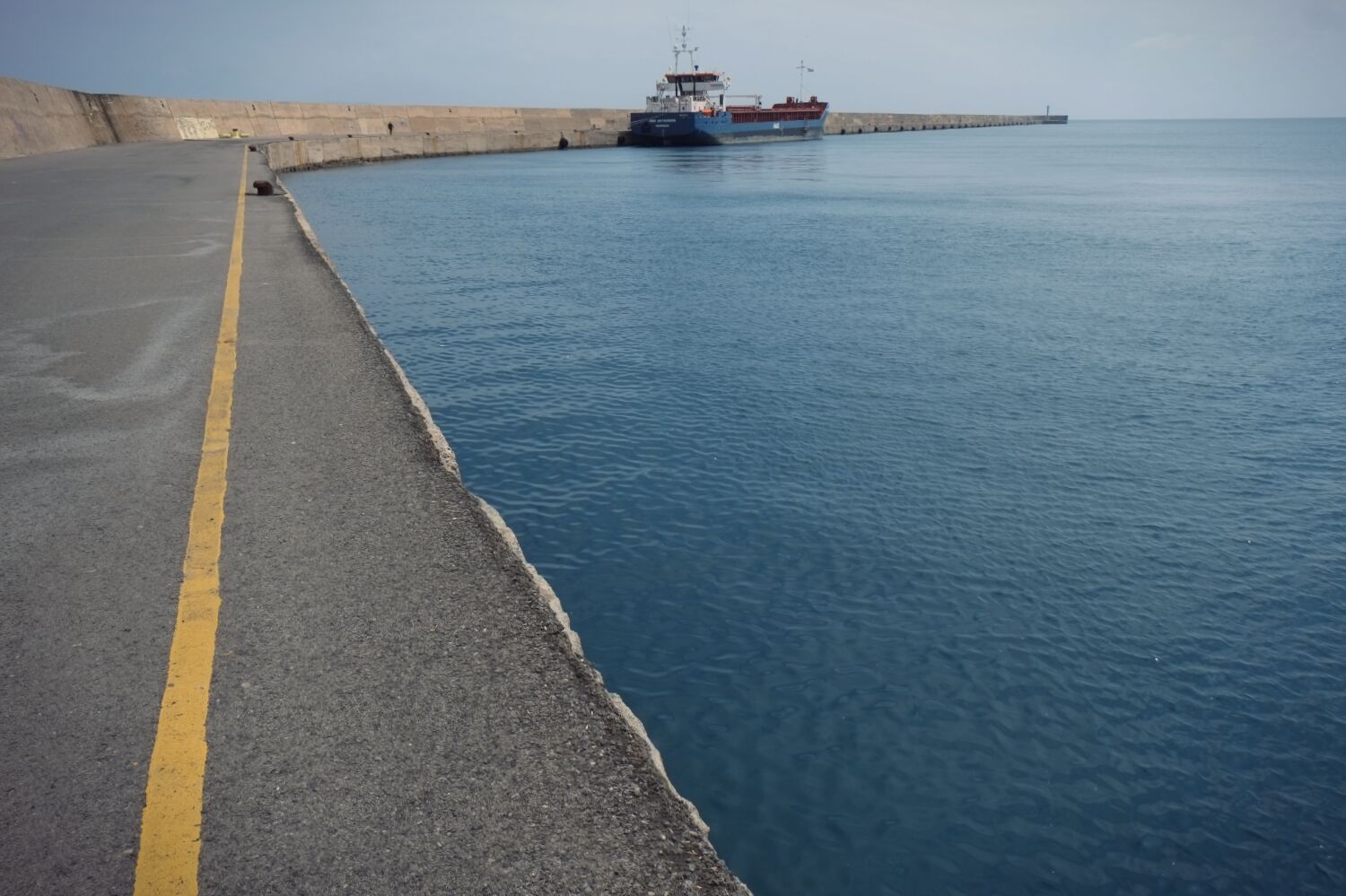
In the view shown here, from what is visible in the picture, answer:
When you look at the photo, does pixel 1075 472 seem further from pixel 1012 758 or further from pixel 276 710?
pixel 276 710

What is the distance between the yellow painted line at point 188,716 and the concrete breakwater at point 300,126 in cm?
3186

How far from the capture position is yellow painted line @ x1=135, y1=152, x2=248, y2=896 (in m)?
2.33

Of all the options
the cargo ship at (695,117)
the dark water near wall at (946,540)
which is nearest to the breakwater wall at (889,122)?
the cargo ship at (695,117)

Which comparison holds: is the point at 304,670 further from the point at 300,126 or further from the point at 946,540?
the point at 300,126

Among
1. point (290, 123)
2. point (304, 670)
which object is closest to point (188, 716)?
point (304, 670)

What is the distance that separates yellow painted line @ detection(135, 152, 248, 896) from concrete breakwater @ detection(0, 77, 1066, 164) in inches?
1254

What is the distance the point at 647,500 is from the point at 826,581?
1906 mm

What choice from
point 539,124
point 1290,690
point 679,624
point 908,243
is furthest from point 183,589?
point 539,124

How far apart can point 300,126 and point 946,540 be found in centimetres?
6186

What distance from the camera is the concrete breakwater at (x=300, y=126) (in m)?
Answer: 32.7

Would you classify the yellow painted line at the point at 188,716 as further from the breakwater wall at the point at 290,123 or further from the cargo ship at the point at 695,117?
the cargo ship at the point at 695,117

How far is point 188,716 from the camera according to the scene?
2.90 m

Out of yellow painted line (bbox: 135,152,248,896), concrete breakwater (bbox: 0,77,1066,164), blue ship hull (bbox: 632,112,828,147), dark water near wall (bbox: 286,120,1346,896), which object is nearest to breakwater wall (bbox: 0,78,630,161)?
concrete breakwater (bbox: 0,77,1066,164)

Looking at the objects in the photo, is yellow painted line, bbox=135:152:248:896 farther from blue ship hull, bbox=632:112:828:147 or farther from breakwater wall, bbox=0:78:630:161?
blue ship hull, bbox=632:112:828:147
